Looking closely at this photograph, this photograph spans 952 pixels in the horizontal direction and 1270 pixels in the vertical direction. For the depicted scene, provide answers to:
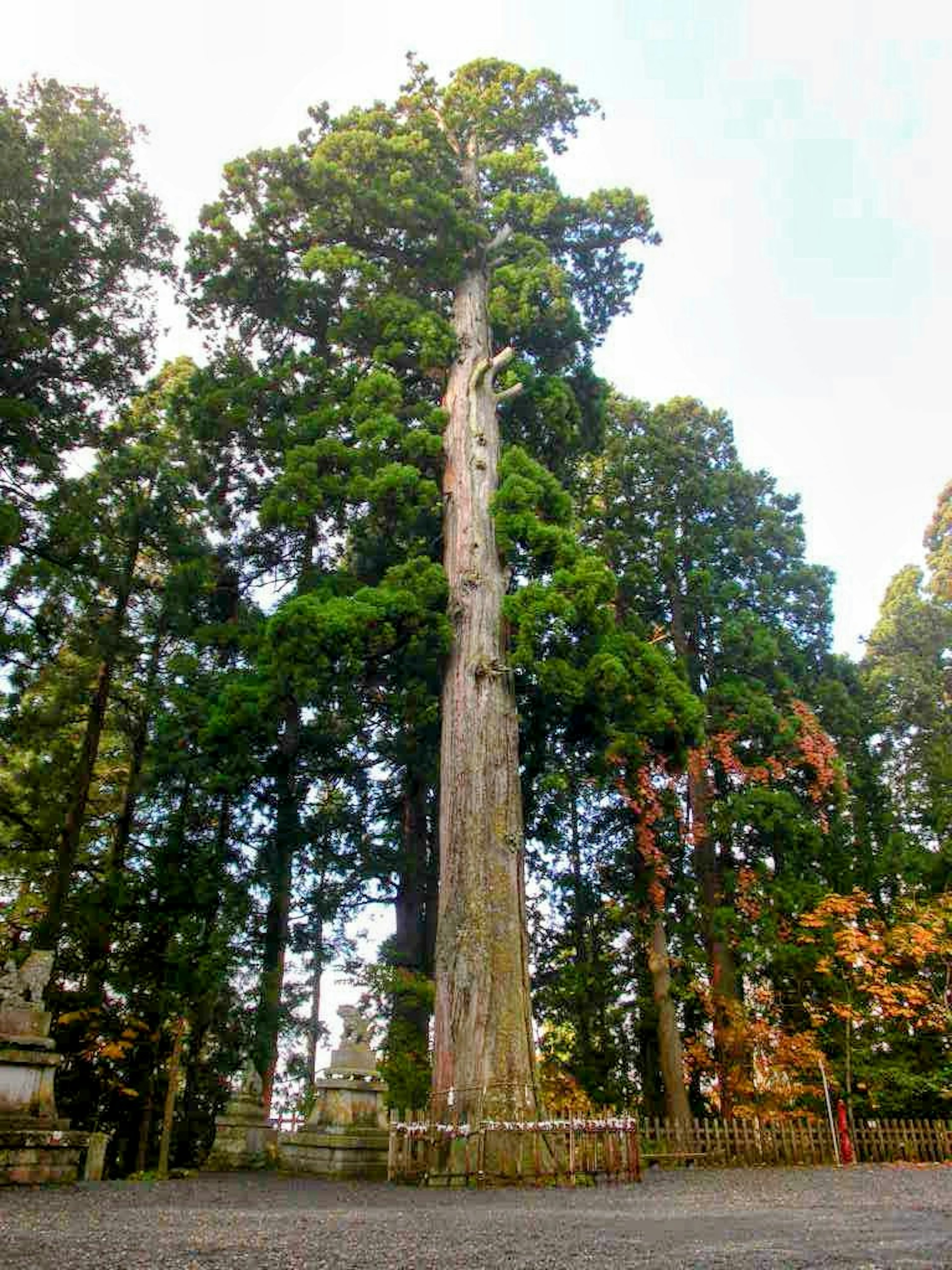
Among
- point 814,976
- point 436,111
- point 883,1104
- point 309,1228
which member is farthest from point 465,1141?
point 436,111

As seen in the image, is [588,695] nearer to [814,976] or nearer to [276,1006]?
[276,1006]

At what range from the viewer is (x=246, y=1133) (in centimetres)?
1013

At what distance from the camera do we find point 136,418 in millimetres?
14430

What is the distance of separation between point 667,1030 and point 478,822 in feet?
23.6

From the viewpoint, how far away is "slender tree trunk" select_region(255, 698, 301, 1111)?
1055 centimetres

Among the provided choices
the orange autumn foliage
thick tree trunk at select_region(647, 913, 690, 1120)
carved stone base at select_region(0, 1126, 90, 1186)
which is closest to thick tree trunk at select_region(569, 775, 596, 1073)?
thick tree trunk at select_region(647, 913, 690, 1120)

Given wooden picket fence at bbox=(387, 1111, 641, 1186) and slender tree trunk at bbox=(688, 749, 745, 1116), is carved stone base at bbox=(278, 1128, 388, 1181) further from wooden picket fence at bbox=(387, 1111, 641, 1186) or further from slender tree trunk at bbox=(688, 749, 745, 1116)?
slender tree trunk at bbox=(688, 749, 745, 1116)

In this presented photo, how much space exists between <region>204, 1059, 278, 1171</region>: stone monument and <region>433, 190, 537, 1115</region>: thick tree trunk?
459 centimetres

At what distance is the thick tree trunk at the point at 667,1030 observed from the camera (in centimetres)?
1209

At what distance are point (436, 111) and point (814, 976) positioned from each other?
14.7 meters

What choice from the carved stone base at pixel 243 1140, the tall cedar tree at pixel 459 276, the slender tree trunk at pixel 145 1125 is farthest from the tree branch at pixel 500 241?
the slender tree trunk at pixel 145 1125

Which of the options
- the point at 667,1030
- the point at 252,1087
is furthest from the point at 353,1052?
the point at 667,1030

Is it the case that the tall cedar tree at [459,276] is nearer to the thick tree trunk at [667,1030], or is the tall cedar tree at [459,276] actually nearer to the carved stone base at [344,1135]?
the carved stone base at [344,1135]

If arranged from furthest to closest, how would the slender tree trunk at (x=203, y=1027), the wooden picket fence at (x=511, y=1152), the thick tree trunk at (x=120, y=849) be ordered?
1. the thick tree trunk at (x=120, y=849)
2. the slender tree trunk at (x=203, y=1027)
3. the wooden picket fence at (x=511, y=1152)
